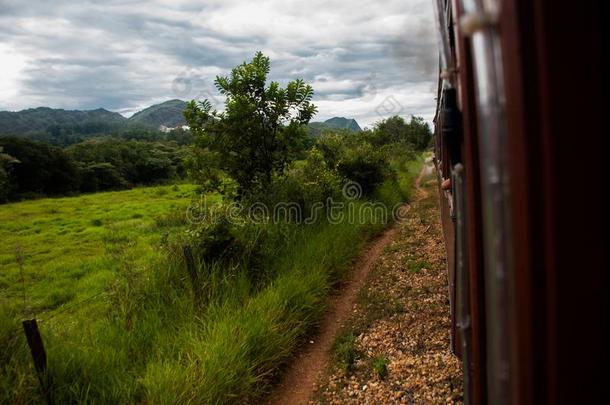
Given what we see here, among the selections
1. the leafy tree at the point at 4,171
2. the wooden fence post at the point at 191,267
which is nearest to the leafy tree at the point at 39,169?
the leafy tree at the point at 4,171

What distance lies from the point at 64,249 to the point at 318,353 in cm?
1283

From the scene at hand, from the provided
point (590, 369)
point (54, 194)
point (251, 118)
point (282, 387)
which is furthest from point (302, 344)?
point (54, 194)

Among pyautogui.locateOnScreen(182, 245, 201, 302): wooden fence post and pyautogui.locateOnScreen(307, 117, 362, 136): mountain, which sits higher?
pyautogui.locateOnScreen(307, 117, 362, 136): mountain

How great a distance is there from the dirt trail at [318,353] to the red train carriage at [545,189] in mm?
2953

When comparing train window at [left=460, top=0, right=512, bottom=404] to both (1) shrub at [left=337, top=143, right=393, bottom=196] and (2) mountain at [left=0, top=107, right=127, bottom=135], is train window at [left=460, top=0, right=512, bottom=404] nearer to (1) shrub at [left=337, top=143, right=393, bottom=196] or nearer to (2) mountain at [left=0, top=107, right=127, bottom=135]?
(1) shrub at [left=337, top=143, right=393, bottom=196]

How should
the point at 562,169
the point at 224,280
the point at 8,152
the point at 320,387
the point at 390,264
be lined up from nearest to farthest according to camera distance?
the point at 562,169 → the point at 320,387 → the point at 224,280 → the point at 390,264 → the point at 8,152

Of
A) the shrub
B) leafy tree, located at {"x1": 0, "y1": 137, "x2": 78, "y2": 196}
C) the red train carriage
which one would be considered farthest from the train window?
leafy tree, located at {"x1": 0, "y1": 137, "x2": 78, "y2": 196}

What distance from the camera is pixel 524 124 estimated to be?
1023mm

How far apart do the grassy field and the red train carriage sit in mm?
4174

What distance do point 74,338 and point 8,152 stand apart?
141 feet

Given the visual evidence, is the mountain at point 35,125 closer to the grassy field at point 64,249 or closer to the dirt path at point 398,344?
the grassy field at point 64,249

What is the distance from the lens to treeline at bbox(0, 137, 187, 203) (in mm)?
36469

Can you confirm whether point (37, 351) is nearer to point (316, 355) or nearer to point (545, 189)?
point (316, 355)

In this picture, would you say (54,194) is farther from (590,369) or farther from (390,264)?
(590,369)
